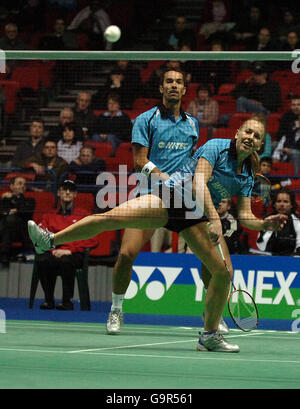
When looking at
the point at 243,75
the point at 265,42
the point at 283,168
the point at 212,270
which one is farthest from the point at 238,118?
the point at 212,270

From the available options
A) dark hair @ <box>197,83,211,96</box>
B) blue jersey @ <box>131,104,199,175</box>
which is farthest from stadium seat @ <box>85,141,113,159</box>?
blue jersey @ <box>131,104,199,175</box>

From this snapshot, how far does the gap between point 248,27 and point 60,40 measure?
345cm

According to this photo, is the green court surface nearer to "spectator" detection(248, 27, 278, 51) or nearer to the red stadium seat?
the red stadium seat

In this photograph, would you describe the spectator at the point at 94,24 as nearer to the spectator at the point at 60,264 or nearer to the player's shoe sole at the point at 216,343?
the spectator at the point at 60,264

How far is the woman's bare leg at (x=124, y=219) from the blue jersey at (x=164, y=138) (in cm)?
159

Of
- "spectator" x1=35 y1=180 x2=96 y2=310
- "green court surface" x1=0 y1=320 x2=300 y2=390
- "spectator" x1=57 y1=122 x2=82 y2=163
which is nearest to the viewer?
"green court surface" x1=0 y1=320 x2=300 y2=390

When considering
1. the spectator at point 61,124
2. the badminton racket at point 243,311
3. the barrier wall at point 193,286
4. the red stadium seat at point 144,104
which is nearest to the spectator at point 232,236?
the barrier wall at point 193,286

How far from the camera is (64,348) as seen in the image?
7.09 meters

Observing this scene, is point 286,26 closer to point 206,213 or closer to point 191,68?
point 191,68

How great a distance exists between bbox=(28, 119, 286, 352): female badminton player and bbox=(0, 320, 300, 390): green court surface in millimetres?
475

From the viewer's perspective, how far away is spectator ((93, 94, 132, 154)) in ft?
43.0

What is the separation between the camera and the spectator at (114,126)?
43.0 ft
